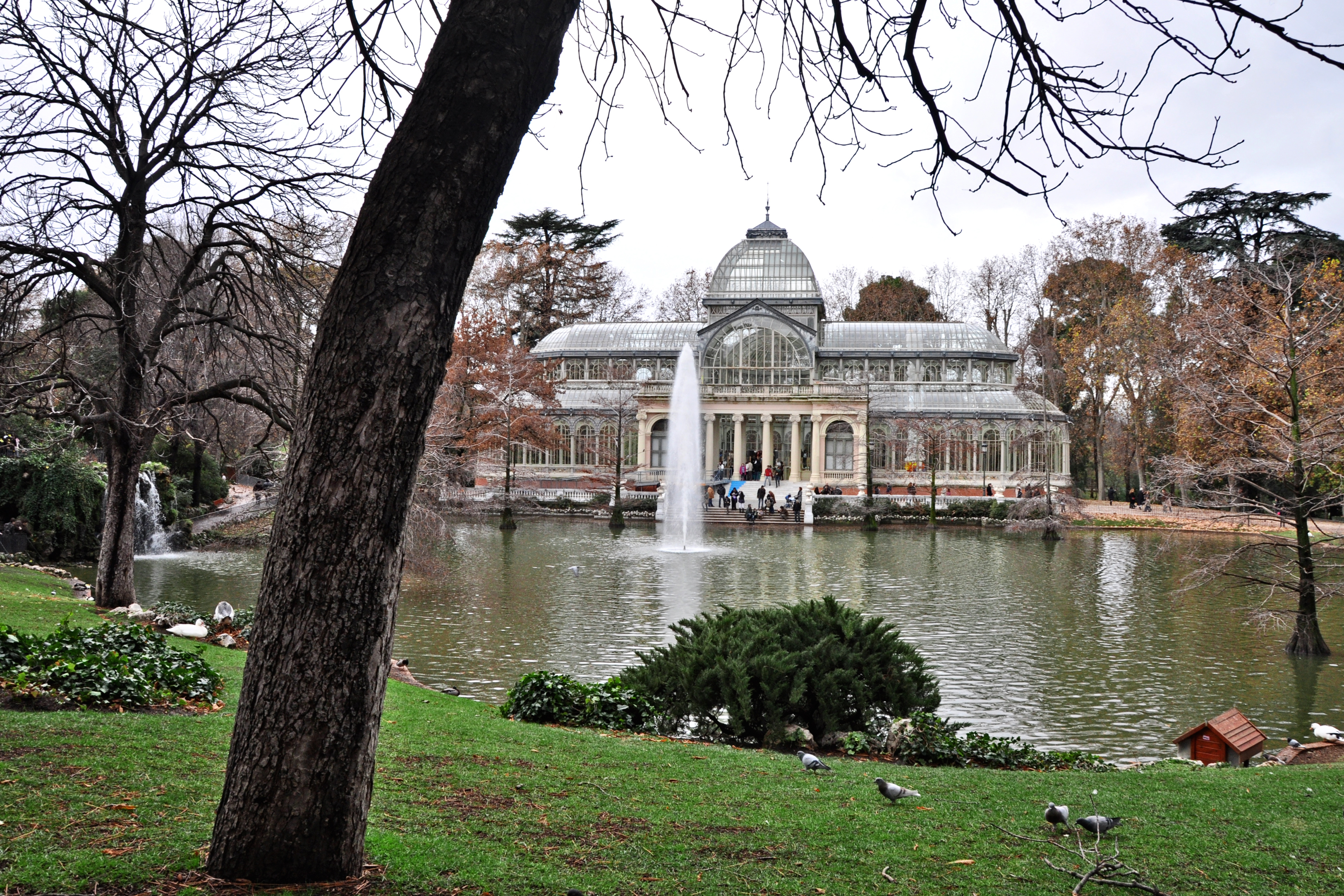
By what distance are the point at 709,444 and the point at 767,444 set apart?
10.4ft

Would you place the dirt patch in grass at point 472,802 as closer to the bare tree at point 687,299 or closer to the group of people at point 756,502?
the group of people at point 756,502

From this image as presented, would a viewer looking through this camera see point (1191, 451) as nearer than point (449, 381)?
No

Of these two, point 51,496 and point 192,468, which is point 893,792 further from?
point 192,468

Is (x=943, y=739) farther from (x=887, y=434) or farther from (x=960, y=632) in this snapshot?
(x=887, y=434)

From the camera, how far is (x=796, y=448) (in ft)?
153

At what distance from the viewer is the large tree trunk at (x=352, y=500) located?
2820mm

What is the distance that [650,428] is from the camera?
47000 millimetres

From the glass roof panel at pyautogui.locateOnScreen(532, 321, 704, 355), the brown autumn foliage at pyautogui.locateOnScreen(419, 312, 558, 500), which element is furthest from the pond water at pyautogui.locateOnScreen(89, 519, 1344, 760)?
the glass roof panel at pyautogui.locateOnScreen(532, 321, 704, 355)

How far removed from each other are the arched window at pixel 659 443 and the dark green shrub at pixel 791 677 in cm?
3862

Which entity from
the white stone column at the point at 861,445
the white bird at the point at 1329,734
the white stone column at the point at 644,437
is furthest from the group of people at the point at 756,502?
the white bird at the point at 1329,734

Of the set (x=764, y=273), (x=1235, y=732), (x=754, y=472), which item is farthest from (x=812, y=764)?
(x=764, y=273)

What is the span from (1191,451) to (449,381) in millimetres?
26463

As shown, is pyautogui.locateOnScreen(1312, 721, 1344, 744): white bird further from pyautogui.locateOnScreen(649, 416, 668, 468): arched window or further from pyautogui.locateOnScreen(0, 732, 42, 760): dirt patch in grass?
pyautogui.locateOnScreen(649, 416, 668, 468): arched window

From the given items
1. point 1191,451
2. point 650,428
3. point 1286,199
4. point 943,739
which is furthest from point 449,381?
point 1286,199
